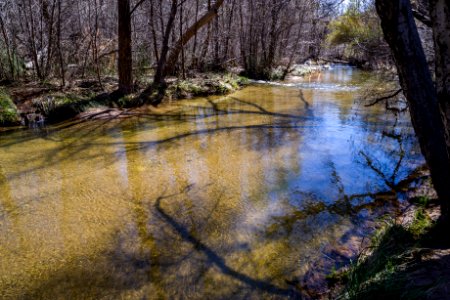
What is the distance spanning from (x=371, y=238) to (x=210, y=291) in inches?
70.7

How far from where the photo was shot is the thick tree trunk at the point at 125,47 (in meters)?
10.2

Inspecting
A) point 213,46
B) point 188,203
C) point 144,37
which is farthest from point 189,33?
point 188,203

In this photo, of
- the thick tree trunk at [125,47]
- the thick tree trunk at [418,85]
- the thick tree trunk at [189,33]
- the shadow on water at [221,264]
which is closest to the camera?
the thick tree trunk at [418,85]

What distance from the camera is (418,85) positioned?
305 cm

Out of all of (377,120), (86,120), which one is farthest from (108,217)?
(377,120)

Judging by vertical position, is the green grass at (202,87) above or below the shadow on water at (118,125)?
above

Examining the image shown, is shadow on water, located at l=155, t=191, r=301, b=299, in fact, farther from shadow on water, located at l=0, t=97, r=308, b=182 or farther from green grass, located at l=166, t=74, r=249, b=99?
green grass, located at l=166, t=74, r=249, b=99

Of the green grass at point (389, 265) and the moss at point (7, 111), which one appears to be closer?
the green grass at point (389, 265)

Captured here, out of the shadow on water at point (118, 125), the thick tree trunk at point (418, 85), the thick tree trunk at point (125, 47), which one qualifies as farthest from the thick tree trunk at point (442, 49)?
the thick tree trunk at point (125, 47)

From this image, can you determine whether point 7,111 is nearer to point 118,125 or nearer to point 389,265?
point 118,125

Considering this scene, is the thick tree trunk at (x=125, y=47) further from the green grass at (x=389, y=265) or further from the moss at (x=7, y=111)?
the green grass at (x=389, y=265)

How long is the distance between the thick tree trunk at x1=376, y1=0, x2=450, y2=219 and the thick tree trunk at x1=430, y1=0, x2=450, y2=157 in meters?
0.28

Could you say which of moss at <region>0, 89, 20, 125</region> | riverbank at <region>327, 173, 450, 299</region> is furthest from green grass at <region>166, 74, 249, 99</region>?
riverbank at <region>327, 173, 450, 299</region>

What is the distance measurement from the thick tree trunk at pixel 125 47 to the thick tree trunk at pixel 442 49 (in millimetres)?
9255
